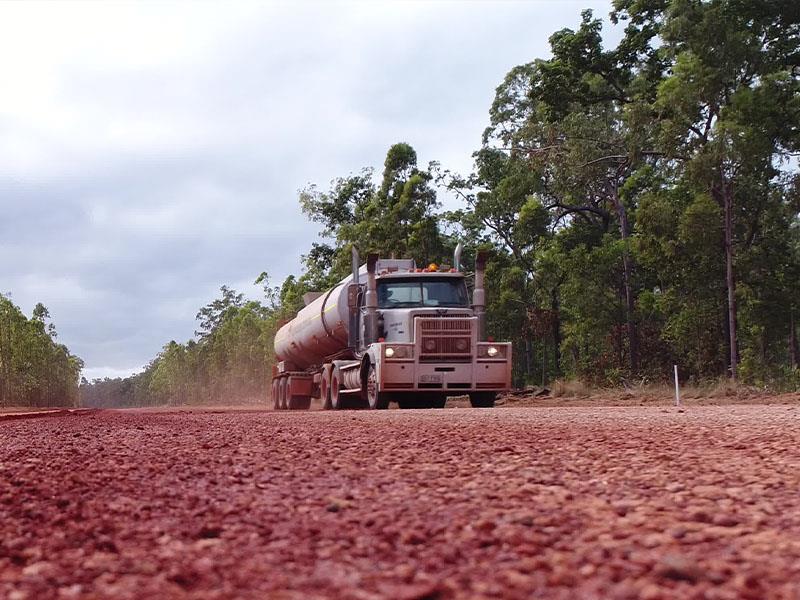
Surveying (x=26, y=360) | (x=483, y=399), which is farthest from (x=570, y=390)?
(x=26, y=360)

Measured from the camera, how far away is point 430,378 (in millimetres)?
19797

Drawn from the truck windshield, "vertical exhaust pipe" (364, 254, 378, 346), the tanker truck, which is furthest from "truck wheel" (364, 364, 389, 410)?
the truck windshield

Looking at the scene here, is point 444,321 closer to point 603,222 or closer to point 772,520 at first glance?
point 772,520

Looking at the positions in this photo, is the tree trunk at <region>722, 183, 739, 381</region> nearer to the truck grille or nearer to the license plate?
the truck grille

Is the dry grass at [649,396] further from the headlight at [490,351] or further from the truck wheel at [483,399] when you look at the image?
the headlight at [490,351]

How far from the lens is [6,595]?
287 cm

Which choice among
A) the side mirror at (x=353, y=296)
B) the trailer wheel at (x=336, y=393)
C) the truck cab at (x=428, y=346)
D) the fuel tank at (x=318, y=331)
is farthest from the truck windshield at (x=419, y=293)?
the trailer wheel at (x=336, y=393)

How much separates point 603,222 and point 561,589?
126 ft

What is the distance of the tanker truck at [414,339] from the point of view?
19.7 m

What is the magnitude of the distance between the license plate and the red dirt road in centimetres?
1202

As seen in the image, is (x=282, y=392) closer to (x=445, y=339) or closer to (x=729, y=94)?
(x=445, y=339)

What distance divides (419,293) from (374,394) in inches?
104

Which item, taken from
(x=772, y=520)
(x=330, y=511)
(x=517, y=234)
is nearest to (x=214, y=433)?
(x=330, y=511)

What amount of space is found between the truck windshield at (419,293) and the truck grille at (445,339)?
2.90 feet
